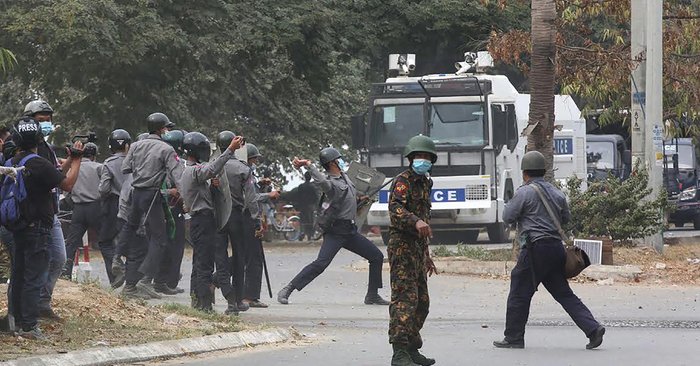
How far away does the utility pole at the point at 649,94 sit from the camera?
76.7ft

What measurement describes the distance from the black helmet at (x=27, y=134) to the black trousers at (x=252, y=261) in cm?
401

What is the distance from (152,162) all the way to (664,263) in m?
8.94

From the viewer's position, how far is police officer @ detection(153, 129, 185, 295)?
17.2 m

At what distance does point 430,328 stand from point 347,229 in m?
2.48

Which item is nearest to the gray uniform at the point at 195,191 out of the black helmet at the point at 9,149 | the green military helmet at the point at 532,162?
the black helmet at the point at 9,149

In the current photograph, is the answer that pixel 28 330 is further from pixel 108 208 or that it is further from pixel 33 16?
pixel 33 16

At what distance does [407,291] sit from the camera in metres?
11.2

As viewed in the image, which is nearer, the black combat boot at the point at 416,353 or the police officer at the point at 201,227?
the black combat boot at the point at 416,353

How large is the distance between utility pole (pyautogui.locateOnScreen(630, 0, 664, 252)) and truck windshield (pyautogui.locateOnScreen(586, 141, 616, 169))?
1386cm

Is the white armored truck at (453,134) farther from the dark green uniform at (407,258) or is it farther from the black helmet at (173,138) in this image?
the dark green uniform at (407,258)

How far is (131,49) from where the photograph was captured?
29.0 m

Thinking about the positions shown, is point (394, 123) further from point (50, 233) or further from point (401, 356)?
point (401, 356)

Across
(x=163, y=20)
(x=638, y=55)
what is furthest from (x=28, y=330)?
(x=163, y=20)

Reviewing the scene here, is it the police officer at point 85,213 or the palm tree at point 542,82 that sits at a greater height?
the palm tree at point 542,82
